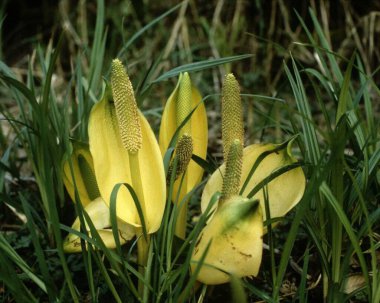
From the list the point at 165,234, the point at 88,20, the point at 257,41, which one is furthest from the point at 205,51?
the point at 165,234

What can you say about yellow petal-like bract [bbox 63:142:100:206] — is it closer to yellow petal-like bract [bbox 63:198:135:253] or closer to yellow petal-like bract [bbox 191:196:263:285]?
yellow petal-like bract [bbox 63:198:135:253]

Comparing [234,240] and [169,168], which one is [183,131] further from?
[234,240]

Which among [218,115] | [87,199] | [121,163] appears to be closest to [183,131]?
[121,163]

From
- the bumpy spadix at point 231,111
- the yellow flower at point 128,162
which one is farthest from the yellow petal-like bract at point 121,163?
the bumpy spadix at point 231,111

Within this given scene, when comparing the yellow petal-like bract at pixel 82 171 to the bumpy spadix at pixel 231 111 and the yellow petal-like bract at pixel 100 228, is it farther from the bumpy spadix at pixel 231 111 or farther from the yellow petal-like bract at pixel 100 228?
the bumpy spadix at pixel 231 111

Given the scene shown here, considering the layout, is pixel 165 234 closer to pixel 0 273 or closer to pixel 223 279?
pixel 223 279

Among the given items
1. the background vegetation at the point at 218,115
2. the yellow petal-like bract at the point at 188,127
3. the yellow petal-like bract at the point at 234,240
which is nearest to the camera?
the yellow petal-like bract at the point at 234,240

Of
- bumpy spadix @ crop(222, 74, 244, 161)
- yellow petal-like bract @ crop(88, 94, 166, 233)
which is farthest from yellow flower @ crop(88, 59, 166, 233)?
bumpy spadix @ crop(222, 74, 244, 161)

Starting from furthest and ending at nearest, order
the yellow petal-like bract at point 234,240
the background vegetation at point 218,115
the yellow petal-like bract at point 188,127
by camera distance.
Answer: the yellow petal-like bract at point 188,127
the background vegetation at point 218,115
the yellow petal-like bract at point 234,240
